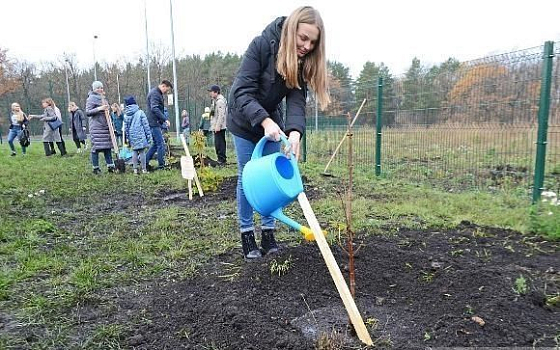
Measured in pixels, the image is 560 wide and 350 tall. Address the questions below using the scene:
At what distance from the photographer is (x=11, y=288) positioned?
2.78m

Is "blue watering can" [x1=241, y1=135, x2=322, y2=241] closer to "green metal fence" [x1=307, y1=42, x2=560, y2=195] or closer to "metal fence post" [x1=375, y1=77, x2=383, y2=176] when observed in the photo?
"green metal fence" [x1=307, y1=42, x2=560, y2=195]

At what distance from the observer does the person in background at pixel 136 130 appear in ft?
25.8

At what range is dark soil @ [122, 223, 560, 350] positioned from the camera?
6.42ft

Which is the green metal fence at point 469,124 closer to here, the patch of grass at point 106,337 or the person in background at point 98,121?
the patch of grass at point 106,337

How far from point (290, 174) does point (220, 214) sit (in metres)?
2.72

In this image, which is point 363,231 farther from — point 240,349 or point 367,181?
point 367,181

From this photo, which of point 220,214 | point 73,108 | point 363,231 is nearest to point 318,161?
point 220,214

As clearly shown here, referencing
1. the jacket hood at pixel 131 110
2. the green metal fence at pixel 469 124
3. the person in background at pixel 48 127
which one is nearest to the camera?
the green metal fence at pixel 469 124

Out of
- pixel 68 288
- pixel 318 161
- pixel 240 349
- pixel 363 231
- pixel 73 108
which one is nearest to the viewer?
pixel 240 349

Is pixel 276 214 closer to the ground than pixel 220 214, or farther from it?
farther from it

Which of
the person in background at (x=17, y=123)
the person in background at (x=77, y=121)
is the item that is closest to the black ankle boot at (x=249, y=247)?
the person in background at (x=77, y=121)

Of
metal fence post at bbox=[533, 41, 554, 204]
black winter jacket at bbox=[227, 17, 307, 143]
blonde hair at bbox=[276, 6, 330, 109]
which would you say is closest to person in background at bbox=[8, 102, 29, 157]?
black winter jacket at bbox=[227, 17, 307, 143]

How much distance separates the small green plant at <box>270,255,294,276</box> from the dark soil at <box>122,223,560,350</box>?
0.05ft

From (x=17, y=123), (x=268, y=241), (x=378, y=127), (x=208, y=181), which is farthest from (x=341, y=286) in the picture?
(x=17, y=123)
